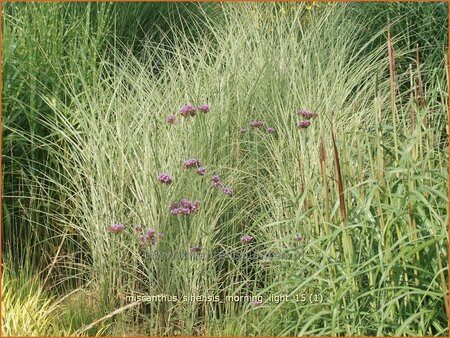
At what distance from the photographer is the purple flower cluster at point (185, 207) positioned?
3.79m

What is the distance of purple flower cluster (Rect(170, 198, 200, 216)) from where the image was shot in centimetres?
379

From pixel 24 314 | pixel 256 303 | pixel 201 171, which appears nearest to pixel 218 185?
pixel 201 171

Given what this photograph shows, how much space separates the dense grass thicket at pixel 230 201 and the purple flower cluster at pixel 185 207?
0.01m

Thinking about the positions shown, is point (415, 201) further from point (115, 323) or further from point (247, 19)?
point (247, 19)

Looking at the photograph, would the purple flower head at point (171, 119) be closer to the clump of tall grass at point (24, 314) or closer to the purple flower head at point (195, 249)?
the purple flower head at point (195, 249)

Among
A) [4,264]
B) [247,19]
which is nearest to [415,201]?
[4,264]

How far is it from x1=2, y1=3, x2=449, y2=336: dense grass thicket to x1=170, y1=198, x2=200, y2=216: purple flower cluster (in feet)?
0.04

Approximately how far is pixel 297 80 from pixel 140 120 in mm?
1195

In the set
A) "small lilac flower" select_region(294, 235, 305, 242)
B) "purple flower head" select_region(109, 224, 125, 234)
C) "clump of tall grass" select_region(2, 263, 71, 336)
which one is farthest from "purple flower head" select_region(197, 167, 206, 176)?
"clump of tall grass" select_region(2, 263, 71, 336)

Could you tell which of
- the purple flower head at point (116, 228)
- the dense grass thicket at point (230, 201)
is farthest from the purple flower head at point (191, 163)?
the purple flower head at point (116, 228)

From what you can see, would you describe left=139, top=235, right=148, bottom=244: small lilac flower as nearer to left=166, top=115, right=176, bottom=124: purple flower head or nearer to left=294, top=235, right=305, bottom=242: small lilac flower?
left=166, top=115, right=176, bottom=124: purple flower head

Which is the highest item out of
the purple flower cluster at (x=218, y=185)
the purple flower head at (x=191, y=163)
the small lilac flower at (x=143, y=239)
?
the purple flower head at (x=191, y=163)

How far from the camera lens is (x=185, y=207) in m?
3.84

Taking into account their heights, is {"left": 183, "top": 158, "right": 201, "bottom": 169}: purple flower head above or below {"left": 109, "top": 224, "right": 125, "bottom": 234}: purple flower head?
above
